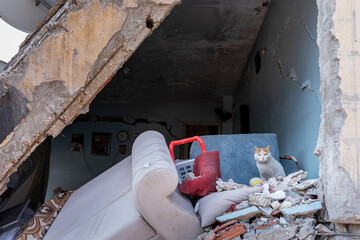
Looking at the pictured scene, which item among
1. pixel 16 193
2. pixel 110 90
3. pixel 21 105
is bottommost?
pixel 16 193

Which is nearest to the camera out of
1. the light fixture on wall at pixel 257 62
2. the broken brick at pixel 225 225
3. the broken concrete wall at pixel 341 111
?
the broken concrete wall at pixel 341 111

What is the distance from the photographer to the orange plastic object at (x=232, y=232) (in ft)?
6.79

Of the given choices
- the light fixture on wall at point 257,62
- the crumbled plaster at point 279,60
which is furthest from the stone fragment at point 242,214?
the light fixture on wall at point 257,62

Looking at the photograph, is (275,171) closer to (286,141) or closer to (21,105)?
(286,141)

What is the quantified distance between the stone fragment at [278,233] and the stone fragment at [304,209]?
0.29 ft

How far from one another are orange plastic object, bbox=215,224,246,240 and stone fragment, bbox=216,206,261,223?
0.06 m

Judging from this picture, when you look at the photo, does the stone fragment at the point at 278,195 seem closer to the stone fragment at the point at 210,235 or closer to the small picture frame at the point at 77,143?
the stone fragment at the point at 210,235

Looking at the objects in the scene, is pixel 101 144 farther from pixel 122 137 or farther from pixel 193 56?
pixel 193 56

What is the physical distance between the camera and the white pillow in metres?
2.30

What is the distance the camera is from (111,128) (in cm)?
907

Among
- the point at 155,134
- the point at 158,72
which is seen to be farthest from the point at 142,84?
the point at 155,134

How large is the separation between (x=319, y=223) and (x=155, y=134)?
5.01ft

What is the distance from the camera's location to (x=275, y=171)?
321 centimetres

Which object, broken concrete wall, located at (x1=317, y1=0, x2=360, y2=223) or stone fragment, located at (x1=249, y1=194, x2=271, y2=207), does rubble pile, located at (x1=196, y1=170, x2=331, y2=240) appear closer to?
stone fragment, located at (x1=249, y1=194, x2=271, y2=207)
